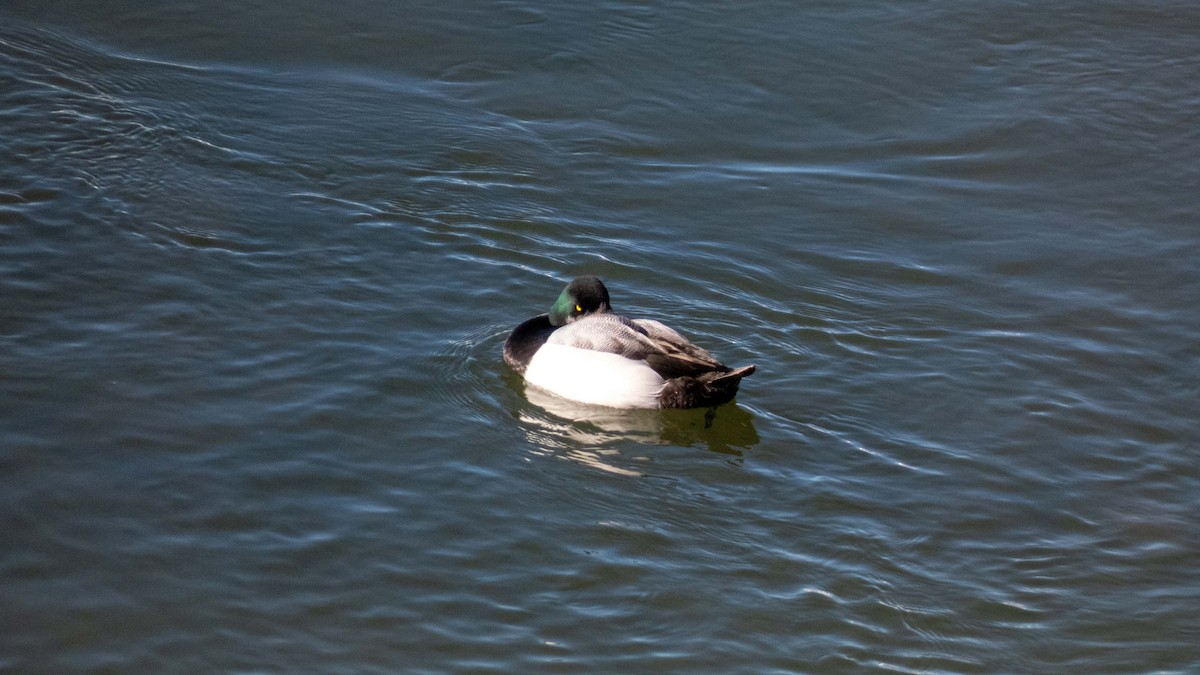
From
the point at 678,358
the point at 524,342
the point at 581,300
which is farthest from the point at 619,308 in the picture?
the point at 678,358

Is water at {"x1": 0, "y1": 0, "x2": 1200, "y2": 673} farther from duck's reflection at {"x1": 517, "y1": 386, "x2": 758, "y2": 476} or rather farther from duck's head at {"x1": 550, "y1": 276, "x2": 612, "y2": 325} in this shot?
duck's head at {"x1": 550, "y1": 276, "x2": 612, "y2": 325}

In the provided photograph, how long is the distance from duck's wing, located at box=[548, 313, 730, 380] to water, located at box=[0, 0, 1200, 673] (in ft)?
1.06

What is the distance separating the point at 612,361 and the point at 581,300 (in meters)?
0.52

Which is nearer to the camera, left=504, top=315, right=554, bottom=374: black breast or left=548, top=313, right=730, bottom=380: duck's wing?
→ left=548, top=313, right=730, bottom=380: duck's wing

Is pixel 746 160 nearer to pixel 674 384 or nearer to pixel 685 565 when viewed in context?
pixel 674 384

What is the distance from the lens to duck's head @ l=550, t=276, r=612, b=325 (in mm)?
8055

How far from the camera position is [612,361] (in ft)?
25.5

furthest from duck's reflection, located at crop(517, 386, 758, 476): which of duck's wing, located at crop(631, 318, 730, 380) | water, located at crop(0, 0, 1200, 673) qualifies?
duck's wing, located at crop(631, 318, 730, 380)

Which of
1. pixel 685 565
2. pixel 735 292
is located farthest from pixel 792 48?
pixel 685 565

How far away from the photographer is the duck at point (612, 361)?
25.0 ft

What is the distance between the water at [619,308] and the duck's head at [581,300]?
1.51 feet

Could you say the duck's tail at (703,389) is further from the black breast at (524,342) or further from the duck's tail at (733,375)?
the black breast at (524,342)

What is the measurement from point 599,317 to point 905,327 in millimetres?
2100

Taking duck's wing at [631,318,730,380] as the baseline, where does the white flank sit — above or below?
below
